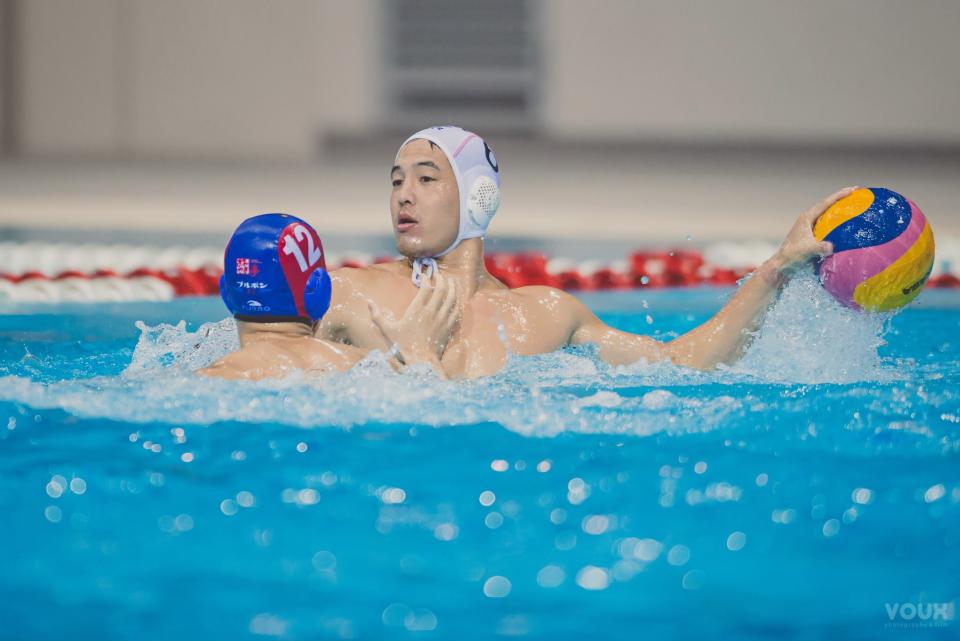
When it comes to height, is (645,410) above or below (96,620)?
above

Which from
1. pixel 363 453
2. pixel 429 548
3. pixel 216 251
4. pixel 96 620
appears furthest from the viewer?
pixel 216 251

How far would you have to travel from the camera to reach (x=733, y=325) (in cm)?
352

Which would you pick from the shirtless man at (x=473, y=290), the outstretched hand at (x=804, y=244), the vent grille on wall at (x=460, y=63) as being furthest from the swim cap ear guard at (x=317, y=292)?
the vent grille on wall at (x=460, y=63)

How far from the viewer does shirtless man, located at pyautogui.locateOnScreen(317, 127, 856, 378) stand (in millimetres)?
3398

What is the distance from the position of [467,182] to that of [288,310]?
697 millimetres

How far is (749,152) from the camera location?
14.0 m

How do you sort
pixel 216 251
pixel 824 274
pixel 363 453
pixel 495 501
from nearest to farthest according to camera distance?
1. pixel 495 501
2. pixel 363 453
3. pixel 824 274
4. pixel 216 251

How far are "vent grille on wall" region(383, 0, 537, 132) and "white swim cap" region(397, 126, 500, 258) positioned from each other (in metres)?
11.2

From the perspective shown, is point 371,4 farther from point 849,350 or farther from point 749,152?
point 849,350

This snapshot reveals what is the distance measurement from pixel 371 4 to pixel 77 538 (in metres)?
12.7

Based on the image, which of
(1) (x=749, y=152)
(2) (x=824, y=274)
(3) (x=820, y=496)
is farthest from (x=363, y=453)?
(1) (x=749, y=152)

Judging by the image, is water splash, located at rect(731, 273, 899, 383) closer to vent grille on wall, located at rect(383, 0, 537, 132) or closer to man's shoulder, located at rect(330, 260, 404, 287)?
man's shoulder, located at rect(330, 260, 404, 287)

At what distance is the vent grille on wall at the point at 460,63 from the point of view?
14.7 metres

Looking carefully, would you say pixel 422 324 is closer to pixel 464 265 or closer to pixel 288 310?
pixel 288 310
